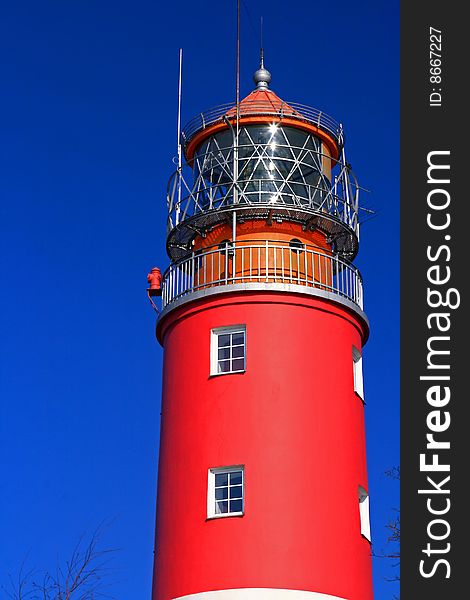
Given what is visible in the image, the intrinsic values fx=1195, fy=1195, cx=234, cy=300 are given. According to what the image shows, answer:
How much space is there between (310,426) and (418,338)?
19.5 ft

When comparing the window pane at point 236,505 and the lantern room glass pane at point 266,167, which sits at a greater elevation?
the lantern room glass pane at point 266,167

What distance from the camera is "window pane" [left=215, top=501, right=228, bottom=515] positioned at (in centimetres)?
2888

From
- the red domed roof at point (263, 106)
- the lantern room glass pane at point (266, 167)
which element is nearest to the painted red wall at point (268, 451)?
the lantern room glass pane at point (266, 167)

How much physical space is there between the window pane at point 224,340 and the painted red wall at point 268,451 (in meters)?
0.36

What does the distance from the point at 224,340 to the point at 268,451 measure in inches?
136

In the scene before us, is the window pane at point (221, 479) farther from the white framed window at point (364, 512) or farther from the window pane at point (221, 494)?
the white framed window at point (364, 512)

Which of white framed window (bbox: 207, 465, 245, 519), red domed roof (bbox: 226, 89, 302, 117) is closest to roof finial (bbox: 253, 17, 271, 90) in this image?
red domed roof (bbox: 226, 89, 302, 117)

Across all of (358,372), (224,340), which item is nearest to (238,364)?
(224,340)

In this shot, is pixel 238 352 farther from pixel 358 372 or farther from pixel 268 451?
pixel 358 372

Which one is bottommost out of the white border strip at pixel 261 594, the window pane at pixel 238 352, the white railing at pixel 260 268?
the white border strip at pixel 261 594

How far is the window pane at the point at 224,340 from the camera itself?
102ft

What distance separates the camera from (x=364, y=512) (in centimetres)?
3039

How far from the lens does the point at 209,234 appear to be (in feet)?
108

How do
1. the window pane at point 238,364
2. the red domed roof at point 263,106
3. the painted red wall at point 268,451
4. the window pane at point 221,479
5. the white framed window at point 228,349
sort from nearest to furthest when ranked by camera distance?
the painted red wall at point 268,451, the window pane at point 221,479, the window pane at point 238,364, the white framed window at point 228,349, the red domed roof at point 263,106
